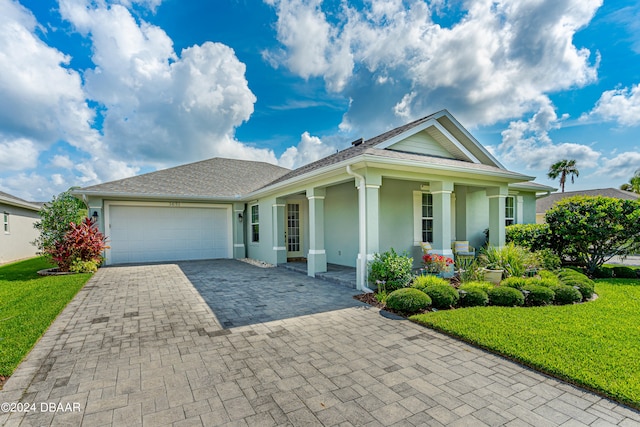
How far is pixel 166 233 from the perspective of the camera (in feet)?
41.3

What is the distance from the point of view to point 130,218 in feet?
39.5

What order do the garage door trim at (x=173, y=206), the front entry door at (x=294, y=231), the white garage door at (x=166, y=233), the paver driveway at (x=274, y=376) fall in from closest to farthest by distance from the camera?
1. the paver driveway at (x=274, y=376)
2. the garage door trim at (x=173, y=206)
3. the white garage door at (x=166, y=233)
4. the front entry door at (x=294, y=231)

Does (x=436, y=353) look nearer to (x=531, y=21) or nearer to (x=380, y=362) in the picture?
(x=380, y=362)

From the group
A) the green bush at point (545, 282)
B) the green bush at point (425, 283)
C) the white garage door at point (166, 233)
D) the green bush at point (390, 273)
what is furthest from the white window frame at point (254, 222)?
the green bush at point (545, 282)

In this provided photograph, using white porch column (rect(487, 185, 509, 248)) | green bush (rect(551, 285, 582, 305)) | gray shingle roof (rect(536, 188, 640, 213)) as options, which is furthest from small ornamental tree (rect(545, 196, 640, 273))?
gray shingle roof (rect(536, 188, 640, 213))

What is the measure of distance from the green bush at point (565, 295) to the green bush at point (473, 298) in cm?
148

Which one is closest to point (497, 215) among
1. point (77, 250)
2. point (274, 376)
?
point (274, 376)

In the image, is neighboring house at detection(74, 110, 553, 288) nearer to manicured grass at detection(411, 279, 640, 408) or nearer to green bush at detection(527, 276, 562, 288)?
green bush at detection(527, 276, 562, 288)

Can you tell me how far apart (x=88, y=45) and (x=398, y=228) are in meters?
11.5

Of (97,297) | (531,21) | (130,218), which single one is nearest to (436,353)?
(97,297)

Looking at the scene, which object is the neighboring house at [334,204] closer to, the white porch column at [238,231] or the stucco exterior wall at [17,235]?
the white porch column at [238,231]

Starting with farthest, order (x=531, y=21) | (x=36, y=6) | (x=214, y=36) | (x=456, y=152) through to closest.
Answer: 1. (x=214, y=36)
2. (x=456, y=152)
3. (x=531, y=21)
4. (x=36, y=6)

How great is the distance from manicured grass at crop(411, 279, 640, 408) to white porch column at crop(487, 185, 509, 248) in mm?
3450

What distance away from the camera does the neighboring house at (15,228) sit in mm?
13508
